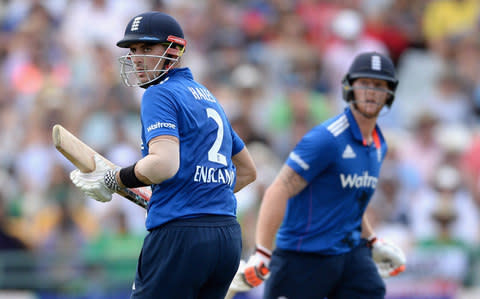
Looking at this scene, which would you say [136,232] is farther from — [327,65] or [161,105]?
[161,105]

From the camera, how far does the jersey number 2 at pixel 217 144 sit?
5020 mm

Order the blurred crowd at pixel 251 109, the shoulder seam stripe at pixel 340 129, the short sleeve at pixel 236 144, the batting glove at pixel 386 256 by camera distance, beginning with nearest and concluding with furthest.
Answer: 1. the short sleeve at pixel 236 144
2. the shoulder seam stripe at pixel 340 129
3. the batting glove at pixel 386 256
4. the blurred crowd at pixel 251 109

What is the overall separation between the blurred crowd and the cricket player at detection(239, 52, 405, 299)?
304 cm

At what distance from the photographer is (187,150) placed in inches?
193

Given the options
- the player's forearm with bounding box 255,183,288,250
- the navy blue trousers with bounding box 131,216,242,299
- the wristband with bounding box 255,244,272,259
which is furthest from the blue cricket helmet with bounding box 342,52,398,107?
the navy blue trousers with bounding box 131,216,242,299

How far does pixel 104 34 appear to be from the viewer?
12.6m

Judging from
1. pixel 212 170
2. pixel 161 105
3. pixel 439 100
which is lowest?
pixel 212 170

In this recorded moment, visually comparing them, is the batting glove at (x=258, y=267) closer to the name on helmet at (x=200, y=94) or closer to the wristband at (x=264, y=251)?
the wristband at (x=264, y=251)

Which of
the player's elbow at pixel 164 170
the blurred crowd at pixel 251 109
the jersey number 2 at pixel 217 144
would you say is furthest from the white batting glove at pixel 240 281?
the blurred crowd at pixel 251 109

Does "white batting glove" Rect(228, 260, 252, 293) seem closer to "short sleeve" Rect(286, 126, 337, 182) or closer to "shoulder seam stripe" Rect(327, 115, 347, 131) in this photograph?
"short sleeve" Rect(286, 126, 337, 182)

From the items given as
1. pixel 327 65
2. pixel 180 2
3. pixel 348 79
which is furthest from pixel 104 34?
pixel 348 79

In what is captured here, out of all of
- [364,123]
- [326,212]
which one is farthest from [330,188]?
[364,123]

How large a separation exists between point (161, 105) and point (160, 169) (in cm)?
39

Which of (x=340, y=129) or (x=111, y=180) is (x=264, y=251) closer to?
(x=340, y=129)
